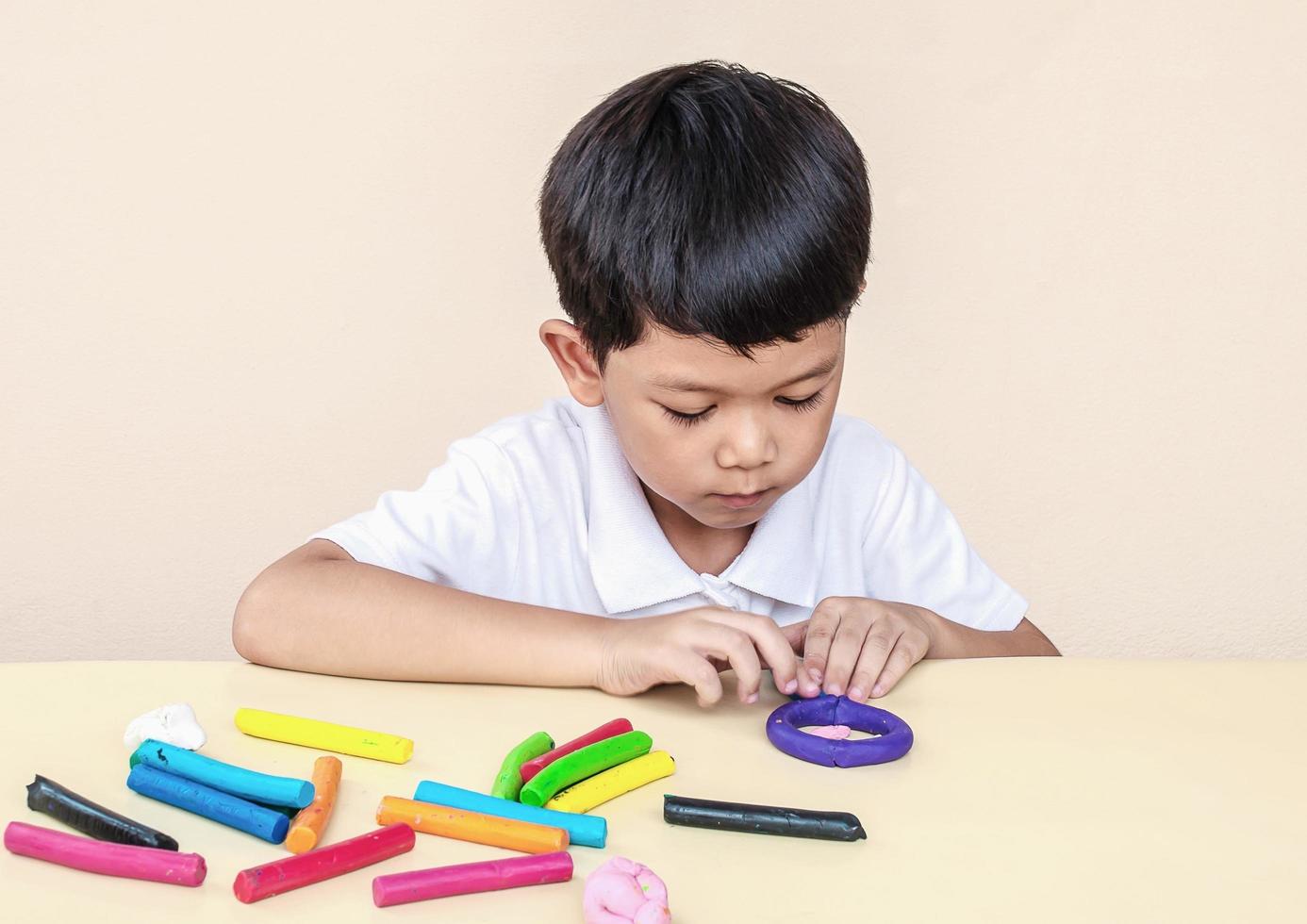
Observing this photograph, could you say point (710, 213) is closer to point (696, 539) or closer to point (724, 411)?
point (724, 411)

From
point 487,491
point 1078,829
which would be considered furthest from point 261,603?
point 1078,829

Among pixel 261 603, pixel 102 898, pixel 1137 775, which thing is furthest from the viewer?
pixel 261 603

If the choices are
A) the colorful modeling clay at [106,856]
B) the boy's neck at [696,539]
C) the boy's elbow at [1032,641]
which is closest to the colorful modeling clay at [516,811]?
the colorful modeling clay at [106,856]

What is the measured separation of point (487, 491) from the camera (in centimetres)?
104

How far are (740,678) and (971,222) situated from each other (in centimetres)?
127

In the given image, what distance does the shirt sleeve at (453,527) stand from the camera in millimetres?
991

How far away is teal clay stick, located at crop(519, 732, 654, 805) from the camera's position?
63 centimetres

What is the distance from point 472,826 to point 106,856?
15cm

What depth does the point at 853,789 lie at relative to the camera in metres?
0.66

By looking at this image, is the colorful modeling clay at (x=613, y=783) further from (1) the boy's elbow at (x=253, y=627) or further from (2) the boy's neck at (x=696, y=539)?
(2) the boy's neck at (x=696, y=539)

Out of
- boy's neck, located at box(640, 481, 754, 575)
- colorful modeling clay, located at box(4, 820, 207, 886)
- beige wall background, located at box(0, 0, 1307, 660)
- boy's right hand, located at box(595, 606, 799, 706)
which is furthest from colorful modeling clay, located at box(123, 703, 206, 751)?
→ beige wall background, located at box(0, 0, 1307, 660)

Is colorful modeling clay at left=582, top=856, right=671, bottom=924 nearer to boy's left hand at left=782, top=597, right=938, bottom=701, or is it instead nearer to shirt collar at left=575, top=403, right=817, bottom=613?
boy's left hand at left=782, top=597, right=938, bottom=701

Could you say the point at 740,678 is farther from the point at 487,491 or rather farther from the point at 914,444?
the point at 914,444

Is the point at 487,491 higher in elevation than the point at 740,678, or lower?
higher
